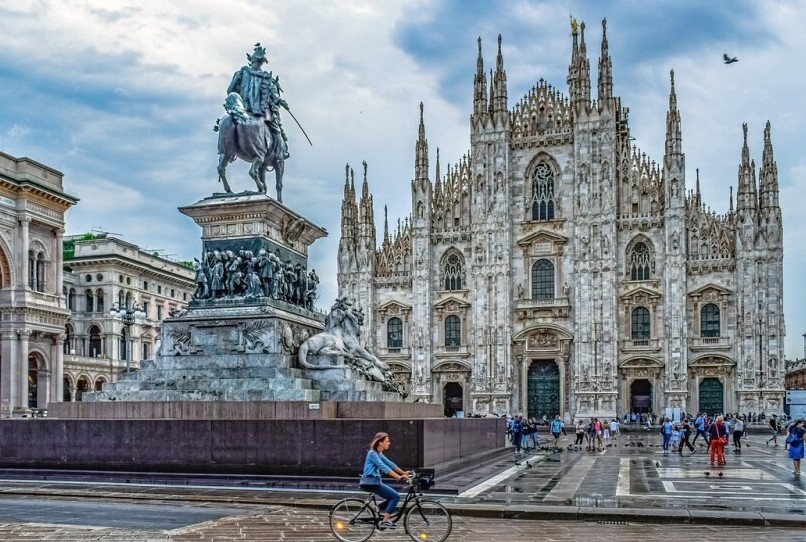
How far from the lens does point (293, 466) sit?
1478cm

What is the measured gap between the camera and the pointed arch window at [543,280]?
56438mm

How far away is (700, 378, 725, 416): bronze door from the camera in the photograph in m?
53.1

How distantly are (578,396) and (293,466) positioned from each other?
4150 cm

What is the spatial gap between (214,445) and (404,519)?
5711 mm

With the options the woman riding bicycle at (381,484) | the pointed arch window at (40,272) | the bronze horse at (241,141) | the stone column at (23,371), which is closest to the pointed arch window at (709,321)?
the pointed arch window at (40,272)

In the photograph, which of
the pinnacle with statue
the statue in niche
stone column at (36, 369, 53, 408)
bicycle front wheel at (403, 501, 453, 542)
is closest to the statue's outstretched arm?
the pinnacle with statue

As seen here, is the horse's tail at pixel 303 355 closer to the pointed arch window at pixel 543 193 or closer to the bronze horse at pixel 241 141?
the bronze horse at pixel 241 141

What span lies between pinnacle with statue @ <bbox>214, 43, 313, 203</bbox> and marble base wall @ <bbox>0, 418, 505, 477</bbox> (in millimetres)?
4678

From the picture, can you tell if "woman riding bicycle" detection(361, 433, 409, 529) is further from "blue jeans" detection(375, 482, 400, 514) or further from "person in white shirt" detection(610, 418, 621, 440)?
"person in white shirt" detection(610, 418, 621, 440)

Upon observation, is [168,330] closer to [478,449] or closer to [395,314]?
[478,449]

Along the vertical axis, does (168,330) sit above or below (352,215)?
below

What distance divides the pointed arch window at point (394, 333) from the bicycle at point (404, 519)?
49.1 meters

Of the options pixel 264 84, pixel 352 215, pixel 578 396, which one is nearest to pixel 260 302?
pixel 264 84

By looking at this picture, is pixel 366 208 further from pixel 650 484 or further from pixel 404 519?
pixel 404 519
